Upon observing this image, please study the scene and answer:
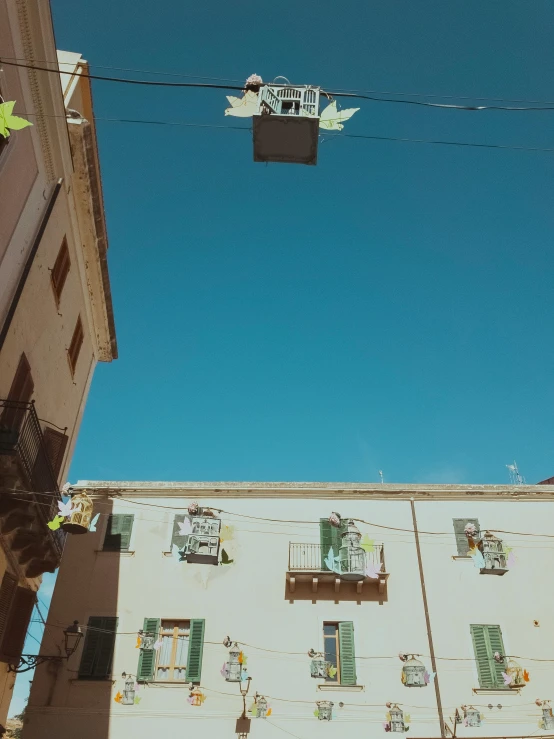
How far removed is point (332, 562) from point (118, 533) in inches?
254

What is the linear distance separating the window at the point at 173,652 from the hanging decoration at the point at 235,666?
0.71 m

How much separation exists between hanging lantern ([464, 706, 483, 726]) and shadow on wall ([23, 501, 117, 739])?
9.07 m

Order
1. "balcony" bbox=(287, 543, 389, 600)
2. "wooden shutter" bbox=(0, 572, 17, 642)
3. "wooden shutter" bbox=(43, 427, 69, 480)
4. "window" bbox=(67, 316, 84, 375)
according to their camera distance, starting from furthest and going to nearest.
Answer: "balcony" bbox=(287, 543, 389, 600) → "window" bbox=(67, 316, 84, 375) → "wooden shutter" bbox=(43, 427, 69, 480) → "wooden shutter" bbox=(0, 572, 17, 642)

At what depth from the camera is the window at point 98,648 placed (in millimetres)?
15695

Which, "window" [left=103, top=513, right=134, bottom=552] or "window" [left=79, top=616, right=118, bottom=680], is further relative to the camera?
→ "window" [left=103, top=513, right=134, bottom=552]

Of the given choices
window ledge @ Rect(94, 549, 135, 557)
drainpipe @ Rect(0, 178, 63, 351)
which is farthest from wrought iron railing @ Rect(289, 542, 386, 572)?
drainpipe @ Rect(0, 178, 63, 351)

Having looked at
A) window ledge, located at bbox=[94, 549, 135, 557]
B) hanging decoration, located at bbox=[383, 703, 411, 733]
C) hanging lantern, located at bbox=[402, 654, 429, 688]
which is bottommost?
hanging decoration, located at bbox=[383, 703, 411, 733]

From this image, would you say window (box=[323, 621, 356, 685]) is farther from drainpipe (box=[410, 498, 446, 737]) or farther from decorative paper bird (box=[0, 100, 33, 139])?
decorative paper bird (box=[0, 100, 33, 139])

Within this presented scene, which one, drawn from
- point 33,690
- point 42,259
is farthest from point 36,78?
point 33,690

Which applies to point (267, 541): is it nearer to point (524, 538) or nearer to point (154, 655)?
point (154, 655)

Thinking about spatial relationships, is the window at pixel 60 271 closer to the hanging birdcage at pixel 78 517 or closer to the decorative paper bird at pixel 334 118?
the hanging birdcage at pixel 78 517

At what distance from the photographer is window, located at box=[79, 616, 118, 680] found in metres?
15.7

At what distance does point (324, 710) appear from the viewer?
15.3m

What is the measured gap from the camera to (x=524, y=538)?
18156mm
